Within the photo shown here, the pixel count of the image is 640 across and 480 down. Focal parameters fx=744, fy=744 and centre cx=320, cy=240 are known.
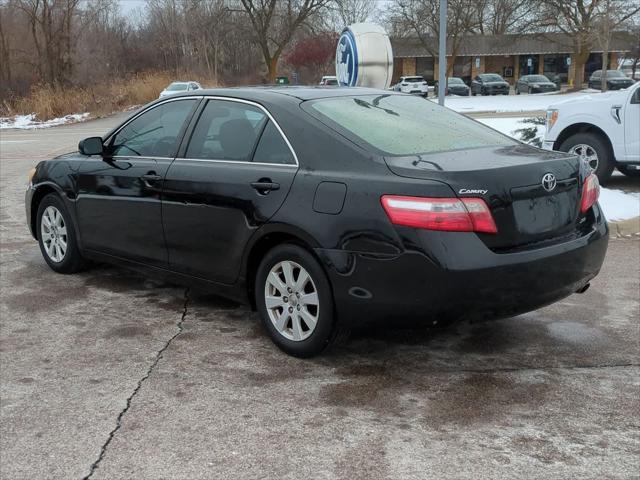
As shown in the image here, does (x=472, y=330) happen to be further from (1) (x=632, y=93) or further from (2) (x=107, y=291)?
(1) (x=632, y=93)

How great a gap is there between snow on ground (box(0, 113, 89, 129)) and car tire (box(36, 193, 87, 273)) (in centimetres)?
2560

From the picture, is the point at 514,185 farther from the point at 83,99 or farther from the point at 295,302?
the point at 83,99

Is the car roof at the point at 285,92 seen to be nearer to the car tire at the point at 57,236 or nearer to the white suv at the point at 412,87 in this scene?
the car tire at the point at 57,236

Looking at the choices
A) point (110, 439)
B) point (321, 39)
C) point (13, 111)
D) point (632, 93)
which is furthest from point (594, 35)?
point (110, 439)

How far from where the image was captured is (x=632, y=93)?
9.84 metres

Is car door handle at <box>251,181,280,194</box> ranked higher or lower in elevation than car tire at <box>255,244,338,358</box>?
higher

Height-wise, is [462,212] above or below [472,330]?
above

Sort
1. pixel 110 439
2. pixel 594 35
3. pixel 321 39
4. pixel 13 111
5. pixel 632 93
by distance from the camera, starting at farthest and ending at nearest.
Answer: pixel 321 39 < pixel 594 35 < pixel 13 111 < pixel 632 93 < pixel 110 439

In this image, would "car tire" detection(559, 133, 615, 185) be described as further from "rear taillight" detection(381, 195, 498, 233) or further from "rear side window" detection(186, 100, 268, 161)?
"rear taillight" detection(381, 195, 498, 233)

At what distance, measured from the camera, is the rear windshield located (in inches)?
166

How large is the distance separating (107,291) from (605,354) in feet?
12.0

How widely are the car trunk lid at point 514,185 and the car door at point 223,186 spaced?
2.58 feet

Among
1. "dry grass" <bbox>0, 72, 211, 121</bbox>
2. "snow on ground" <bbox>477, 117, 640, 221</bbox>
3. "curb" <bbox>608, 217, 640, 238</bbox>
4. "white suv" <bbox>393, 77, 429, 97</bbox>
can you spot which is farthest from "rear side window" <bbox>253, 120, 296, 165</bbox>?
"white suv" <bbox>393, 77, 429, 97</bbox>

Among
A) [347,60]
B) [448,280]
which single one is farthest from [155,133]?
[347,60]
